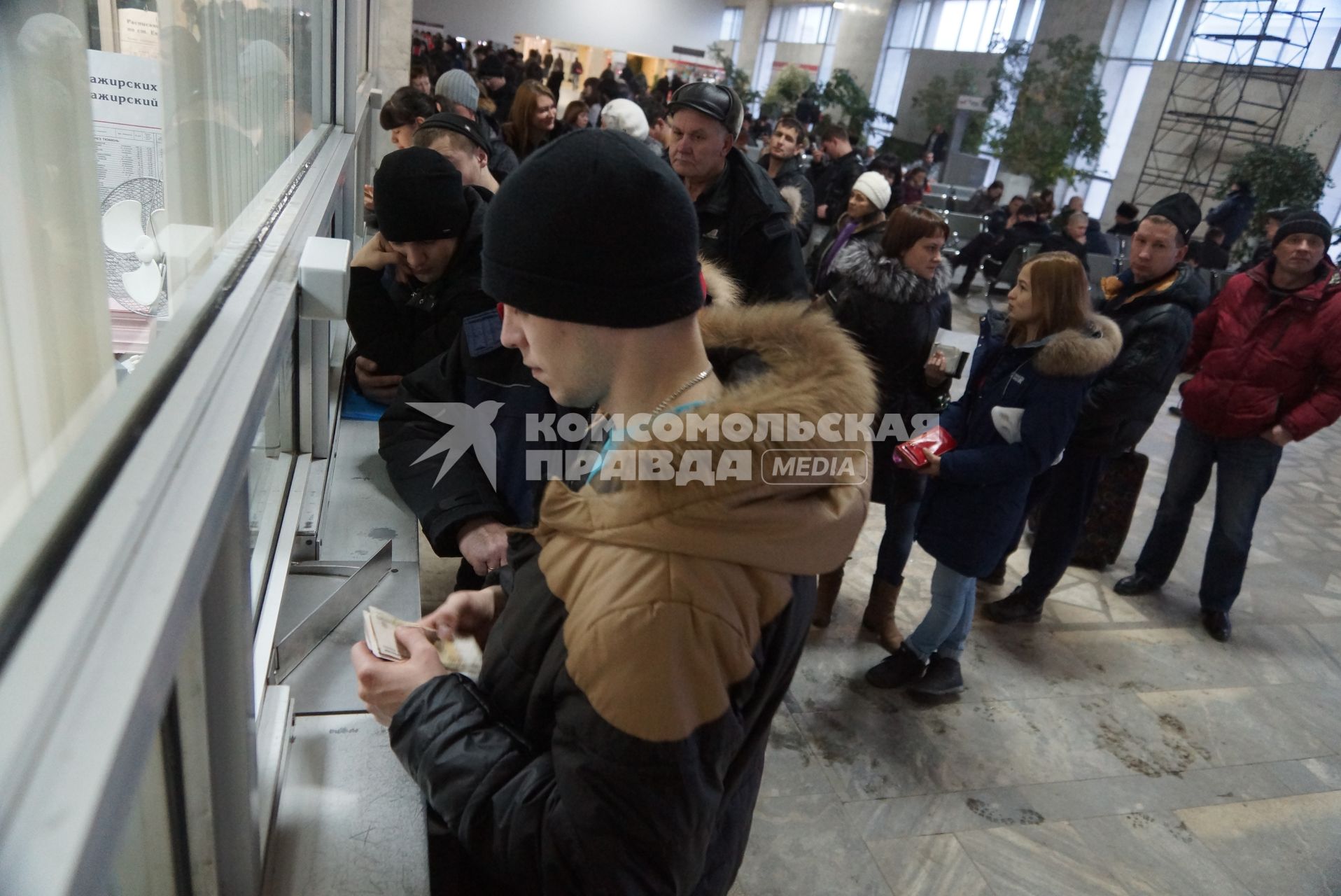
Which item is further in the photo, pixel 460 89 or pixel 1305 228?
pixel 460 89

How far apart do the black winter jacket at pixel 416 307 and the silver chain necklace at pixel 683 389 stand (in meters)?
1.20

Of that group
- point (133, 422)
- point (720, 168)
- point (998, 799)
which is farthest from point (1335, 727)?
point (133, 422)

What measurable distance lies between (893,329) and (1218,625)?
232 cm

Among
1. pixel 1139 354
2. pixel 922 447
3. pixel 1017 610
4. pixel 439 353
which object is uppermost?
pixel 1139 354

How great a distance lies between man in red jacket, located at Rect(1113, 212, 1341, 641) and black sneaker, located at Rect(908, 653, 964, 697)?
162cm

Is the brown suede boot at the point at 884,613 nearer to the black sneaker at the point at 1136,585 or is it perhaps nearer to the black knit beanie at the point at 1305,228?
the black sneaker at the point at 1136,585

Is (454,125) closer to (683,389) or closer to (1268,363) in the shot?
(683,389)

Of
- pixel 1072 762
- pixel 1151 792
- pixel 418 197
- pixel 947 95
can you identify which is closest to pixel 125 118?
pixel 418 197

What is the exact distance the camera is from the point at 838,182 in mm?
6973

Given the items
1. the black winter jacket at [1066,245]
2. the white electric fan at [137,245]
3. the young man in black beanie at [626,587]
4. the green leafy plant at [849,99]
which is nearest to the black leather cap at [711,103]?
the young man in black beanie at [626,587]

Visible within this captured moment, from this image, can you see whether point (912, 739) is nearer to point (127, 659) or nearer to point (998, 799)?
point (998, 799)

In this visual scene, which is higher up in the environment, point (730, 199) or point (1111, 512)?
point (730, 199)

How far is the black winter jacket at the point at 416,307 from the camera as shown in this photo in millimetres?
2189

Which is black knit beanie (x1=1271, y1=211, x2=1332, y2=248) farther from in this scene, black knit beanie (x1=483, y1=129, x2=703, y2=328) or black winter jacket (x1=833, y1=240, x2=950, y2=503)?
black knit beanie (x1=483, y1=129, x2=703, y2=328)
